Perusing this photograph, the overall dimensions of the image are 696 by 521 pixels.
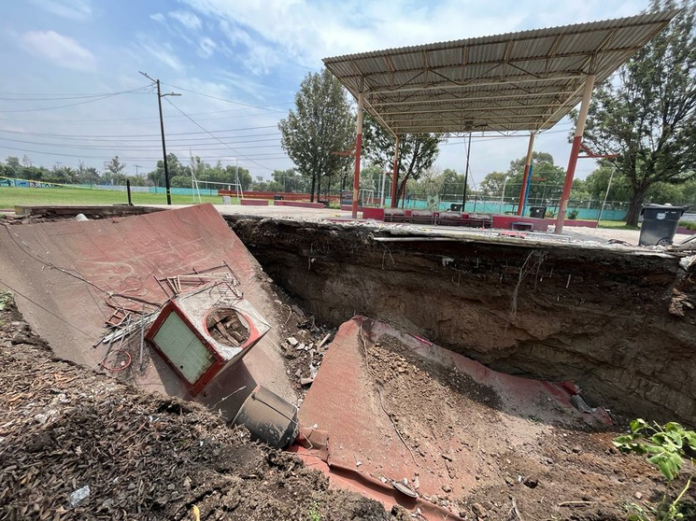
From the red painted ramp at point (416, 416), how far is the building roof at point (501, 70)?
826 centimetres

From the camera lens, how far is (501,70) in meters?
9.17

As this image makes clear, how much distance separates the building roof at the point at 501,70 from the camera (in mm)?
7055

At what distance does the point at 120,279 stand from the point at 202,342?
2.63m

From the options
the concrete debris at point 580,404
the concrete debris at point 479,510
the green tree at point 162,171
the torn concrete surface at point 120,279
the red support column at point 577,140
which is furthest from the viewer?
the green tree at point 162,171

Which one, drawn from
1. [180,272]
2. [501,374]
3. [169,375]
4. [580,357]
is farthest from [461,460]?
[180,272]

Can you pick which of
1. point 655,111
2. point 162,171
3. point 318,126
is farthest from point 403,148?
point 162,171

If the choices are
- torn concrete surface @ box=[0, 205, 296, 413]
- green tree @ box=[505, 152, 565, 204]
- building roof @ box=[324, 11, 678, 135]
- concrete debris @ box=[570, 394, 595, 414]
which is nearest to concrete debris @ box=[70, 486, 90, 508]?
torn concrete surface @ box=[0, 205, 296, 413]

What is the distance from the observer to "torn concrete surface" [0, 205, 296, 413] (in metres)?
4.07

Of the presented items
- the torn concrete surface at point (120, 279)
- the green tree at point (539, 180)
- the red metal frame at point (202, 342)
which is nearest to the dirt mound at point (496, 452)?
the torn concrete surface at point (120, 279)

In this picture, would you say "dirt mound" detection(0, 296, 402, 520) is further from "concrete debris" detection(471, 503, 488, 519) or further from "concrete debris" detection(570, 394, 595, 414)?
"concrete debris" detection(570, 394, 595, 414)

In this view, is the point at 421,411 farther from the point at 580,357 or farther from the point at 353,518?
the point at 580,357

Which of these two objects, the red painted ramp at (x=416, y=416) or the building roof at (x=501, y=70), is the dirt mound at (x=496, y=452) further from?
the building roof at (x=501, y=70)

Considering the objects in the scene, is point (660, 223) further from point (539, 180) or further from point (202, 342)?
point (539, 180)

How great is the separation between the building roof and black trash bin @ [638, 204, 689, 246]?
4095mm
